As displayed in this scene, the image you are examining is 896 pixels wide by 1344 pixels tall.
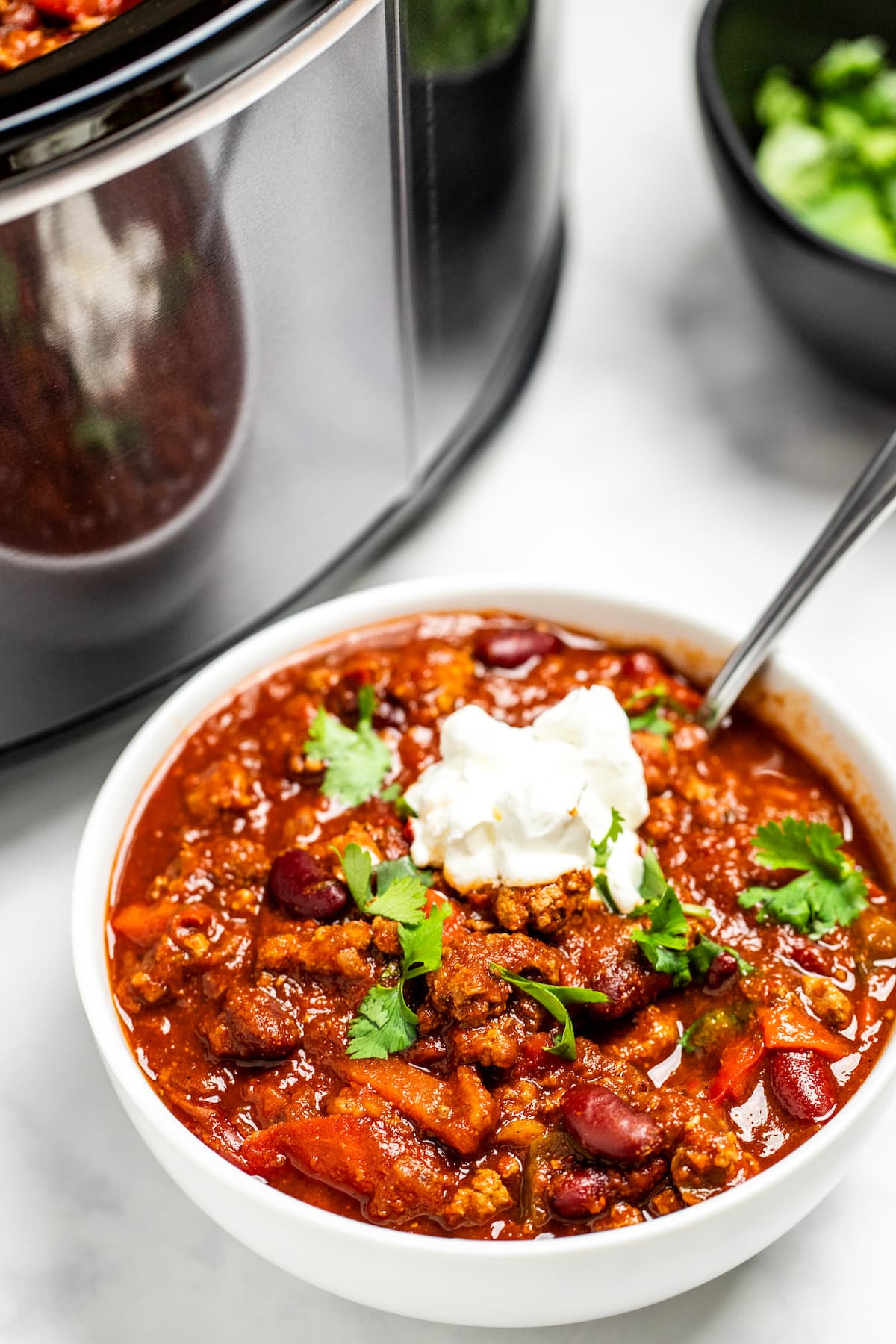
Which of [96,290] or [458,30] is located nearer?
[96,290]

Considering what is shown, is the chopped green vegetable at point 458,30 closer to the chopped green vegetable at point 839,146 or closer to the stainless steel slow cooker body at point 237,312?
the stainless steel slow cooker body at point 237,312

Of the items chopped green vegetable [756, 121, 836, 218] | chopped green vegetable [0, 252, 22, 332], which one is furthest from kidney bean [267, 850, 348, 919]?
chopped green vegetable [756, 121, 836, 218]

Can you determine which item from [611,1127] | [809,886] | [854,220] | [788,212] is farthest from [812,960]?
[854,220]

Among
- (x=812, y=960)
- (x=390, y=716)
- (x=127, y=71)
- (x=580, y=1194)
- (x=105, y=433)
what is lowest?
(x=812, y=960)

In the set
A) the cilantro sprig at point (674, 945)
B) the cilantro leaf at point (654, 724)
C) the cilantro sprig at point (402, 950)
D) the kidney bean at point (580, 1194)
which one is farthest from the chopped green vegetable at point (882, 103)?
the kidney bean at point (580, 1194)

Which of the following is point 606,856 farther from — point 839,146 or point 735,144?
point 839,146

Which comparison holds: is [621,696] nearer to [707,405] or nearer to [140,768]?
[140,768]

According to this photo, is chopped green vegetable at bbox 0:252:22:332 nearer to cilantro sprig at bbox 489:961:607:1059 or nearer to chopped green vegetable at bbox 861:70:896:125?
cilantro sprig at bbox 489:961:607:1059
